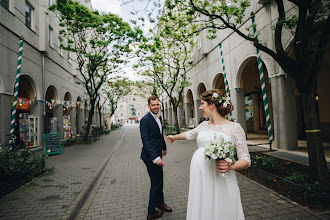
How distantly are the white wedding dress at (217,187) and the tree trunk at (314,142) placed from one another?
340 cm

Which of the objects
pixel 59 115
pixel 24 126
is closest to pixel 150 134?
pixel 24 126

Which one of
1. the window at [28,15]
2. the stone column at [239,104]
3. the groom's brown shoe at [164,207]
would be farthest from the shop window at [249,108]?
the window at [28,15]

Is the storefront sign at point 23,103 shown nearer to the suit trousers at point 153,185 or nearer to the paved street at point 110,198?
the paved street at point 110,198

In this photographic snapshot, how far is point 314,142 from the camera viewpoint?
4.40m

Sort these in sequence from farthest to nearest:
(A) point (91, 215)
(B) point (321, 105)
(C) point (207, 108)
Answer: (B) point (321, 105) < (A) point (91, 215) < (C) point (207, 108)

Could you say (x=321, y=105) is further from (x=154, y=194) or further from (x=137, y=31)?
(x=137, y=31)

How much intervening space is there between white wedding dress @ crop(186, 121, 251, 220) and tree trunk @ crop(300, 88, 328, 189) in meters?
3.40

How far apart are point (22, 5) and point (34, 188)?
11203mm

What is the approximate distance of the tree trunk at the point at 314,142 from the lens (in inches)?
170

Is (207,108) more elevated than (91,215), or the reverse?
(207,108)

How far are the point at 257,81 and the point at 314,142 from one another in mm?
12881

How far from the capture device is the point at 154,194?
3.39m

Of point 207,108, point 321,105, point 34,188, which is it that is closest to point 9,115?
point 34,188

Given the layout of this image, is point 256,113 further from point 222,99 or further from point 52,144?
point 222,99
